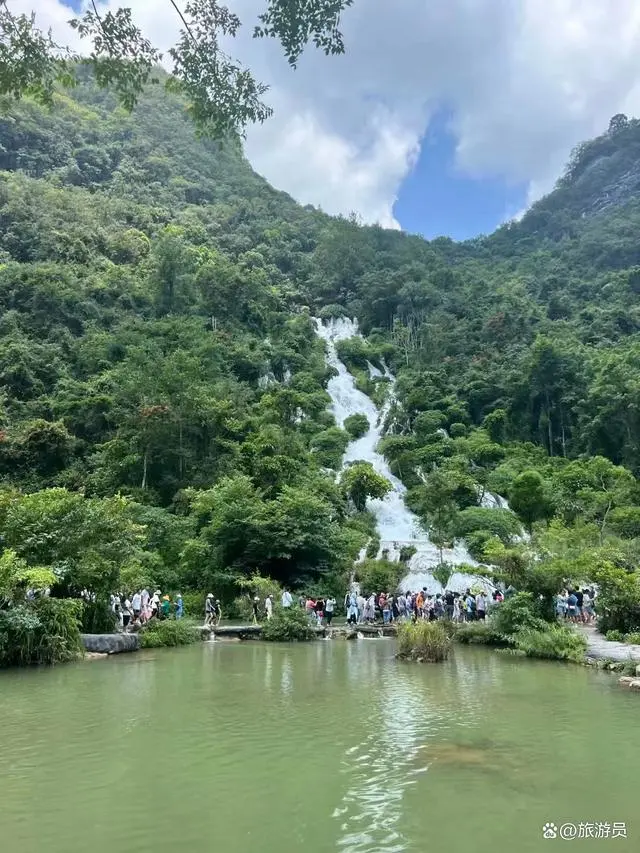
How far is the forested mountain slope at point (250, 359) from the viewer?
22.1 m

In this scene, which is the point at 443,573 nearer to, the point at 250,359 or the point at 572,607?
the point at 572,607

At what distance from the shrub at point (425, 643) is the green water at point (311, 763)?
209cm

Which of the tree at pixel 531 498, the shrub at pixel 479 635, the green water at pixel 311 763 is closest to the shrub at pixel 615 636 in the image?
the shrub at pixel 479 635

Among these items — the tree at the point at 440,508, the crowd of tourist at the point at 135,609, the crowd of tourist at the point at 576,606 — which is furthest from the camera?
the tree at the point at 440,508

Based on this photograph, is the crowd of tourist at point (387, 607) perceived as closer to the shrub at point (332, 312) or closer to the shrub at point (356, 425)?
the shrub at point (356, 425)

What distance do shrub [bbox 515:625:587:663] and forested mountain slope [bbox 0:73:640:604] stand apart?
8258 millimetres

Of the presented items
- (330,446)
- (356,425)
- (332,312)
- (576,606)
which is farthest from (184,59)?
(332,312)

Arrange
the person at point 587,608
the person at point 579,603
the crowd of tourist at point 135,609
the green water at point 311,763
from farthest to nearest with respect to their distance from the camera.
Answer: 1. the person at point 587,608
2. the person at point 579,603
3. the crowd of tourist at point 135,609
4. the green water at point 311,763

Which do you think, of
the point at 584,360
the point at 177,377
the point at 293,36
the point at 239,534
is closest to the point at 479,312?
the point at 584,360

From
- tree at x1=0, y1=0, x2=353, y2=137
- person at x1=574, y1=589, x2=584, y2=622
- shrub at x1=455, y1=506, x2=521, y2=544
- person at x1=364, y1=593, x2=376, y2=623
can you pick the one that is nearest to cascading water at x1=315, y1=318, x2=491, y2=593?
shrub at x1=455, y1=506, x2=521, y2=544

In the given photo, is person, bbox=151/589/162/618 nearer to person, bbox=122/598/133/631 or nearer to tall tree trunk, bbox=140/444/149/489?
person, bbox=122/598/133/631

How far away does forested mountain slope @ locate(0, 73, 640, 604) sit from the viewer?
22.1 meters

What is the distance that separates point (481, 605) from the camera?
61.9 feet

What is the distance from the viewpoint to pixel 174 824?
3941 mm
